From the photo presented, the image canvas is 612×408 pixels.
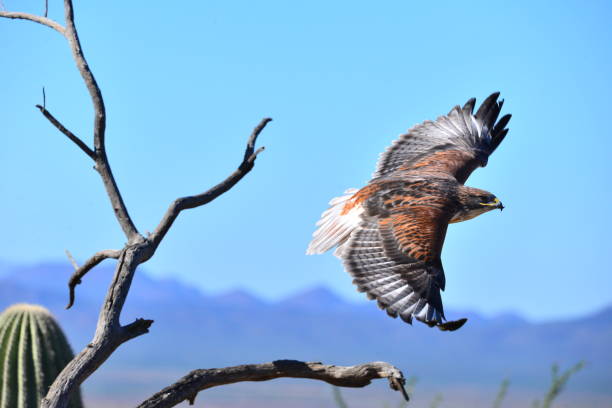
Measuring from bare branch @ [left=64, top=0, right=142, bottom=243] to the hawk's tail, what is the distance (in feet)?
6.78

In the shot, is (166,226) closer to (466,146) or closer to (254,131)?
(254,131)

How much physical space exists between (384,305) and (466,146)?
4.87 metres

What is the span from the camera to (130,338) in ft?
19.2

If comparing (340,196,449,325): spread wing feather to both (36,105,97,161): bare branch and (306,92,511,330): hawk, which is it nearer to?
(306,92,511,330): hawk

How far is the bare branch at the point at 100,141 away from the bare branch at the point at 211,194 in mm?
202

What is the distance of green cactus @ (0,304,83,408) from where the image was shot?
9.26m

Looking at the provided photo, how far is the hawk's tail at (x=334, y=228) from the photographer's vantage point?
7.73 metres

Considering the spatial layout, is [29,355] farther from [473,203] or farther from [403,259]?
[473,203]

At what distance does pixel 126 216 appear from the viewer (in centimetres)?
634

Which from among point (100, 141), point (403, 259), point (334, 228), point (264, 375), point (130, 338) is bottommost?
point (264, 375)

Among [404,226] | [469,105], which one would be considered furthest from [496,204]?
[469,105]

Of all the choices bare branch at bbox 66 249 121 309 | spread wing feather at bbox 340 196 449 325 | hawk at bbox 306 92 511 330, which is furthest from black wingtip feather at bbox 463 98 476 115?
bare branch at bbox 66 249 121 309

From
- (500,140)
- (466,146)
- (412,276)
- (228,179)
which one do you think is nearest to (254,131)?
(228,179)

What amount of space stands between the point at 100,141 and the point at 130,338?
68.9 inches
